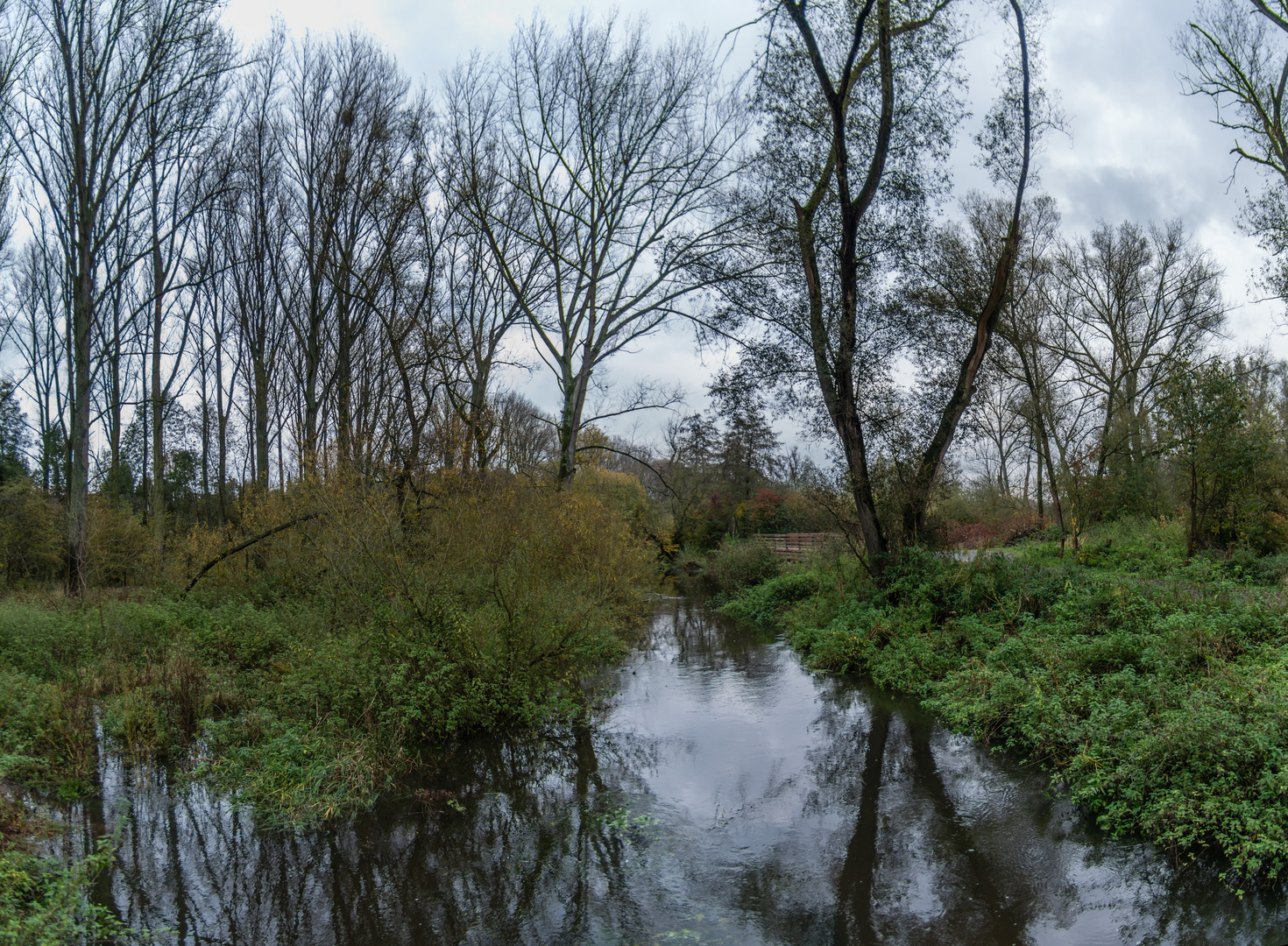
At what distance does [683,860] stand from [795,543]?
23.5 meters

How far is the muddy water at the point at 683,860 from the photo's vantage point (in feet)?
15.9

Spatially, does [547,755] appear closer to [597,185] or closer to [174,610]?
[174,610]

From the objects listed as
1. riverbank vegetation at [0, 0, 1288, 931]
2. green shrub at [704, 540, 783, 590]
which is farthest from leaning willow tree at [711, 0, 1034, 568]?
green shrub at [704, 540, 783, 590]

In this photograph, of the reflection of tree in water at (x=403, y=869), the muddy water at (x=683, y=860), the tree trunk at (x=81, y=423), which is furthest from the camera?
the tree trunk at (x=81, y=423)

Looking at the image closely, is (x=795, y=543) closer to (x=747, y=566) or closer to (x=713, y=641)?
(x=747, y=566)

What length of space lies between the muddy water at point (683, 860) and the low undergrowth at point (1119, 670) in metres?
0.36

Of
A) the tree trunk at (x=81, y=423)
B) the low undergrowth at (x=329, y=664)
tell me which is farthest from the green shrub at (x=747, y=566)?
the tree trunk at (x=81, y=423)

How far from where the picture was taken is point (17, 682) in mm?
8758

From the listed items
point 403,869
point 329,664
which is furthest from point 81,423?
point 403,869

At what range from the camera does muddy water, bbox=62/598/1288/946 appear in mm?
4859

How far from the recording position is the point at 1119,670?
825 centimetres

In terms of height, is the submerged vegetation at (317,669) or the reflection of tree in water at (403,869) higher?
the submerged vegetation at (317,669)

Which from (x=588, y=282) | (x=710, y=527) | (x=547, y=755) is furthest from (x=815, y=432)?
(x=710, y=527)

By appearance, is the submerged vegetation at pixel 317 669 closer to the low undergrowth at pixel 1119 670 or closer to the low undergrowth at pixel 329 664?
the low undergrowth at pixel 329 664
